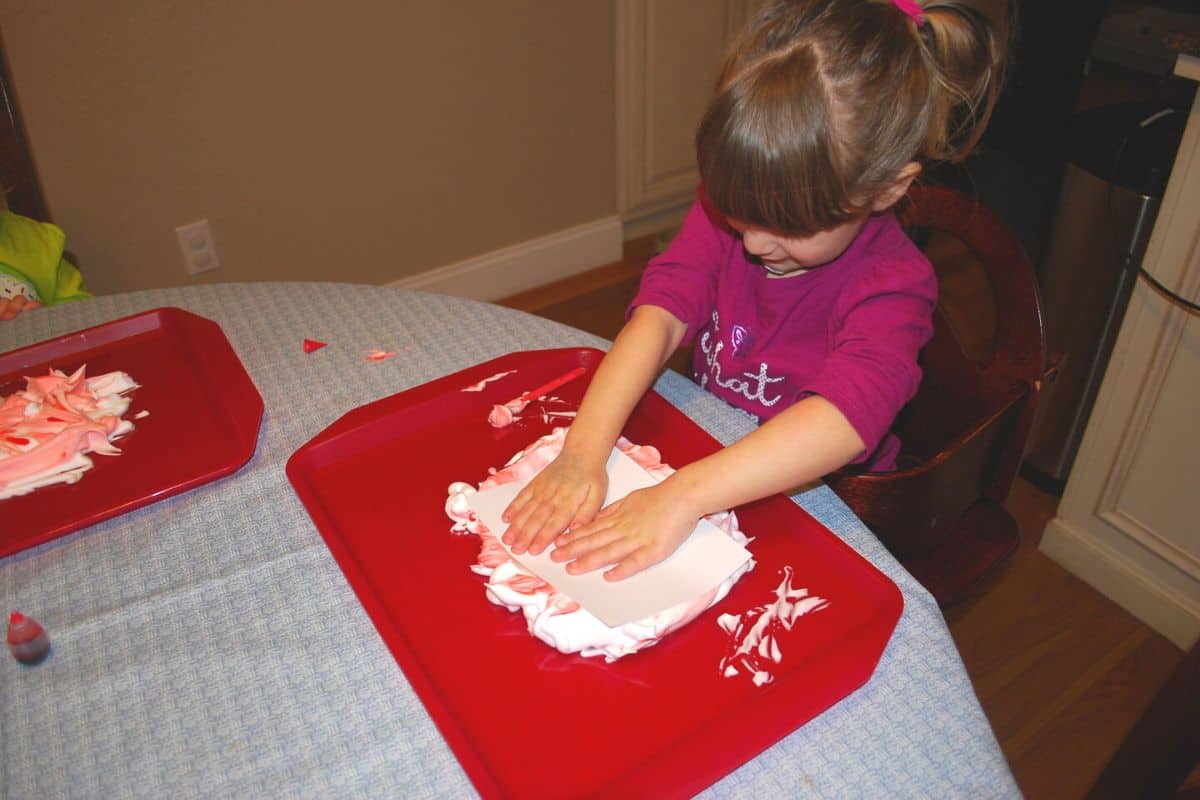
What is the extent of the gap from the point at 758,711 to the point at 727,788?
55 millimetres

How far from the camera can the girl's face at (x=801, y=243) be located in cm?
81

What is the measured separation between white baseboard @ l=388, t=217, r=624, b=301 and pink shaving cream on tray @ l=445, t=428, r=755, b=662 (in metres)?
1.61

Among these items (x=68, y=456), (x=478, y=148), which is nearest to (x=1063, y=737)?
(x=68, y=456)

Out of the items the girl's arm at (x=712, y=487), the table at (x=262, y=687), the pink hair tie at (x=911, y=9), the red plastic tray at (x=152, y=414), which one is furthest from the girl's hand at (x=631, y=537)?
the pink hair tie at (x=911, y=9)

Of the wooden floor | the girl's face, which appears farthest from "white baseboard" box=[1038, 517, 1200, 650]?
the girl's face

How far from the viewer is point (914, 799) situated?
57 centimetres

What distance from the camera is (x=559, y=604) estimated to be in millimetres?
678

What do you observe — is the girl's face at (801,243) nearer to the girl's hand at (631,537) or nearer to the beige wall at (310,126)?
the girl's hand at (631,537)

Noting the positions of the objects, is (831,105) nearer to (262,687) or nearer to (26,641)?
(262,687)

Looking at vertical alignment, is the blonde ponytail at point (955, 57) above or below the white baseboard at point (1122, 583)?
above

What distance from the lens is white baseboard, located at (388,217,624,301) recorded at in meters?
2.35

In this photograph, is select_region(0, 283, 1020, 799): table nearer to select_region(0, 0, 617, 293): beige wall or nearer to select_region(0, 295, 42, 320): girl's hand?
select_region(0, 295, 42, 320): girl's hand

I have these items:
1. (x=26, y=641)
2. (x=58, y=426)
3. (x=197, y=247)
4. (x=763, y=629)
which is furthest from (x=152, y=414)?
(x=197, y=247)

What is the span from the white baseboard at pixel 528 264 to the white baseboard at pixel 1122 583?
4.83 ft
